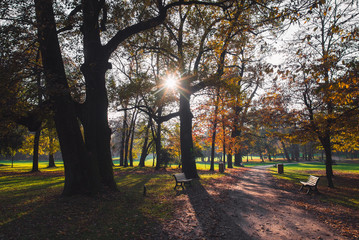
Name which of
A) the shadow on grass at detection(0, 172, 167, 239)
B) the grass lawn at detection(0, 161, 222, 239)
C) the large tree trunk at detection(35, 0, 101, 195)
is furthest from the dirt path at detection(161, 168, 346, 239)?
the large tree trunk at detection(35, 0, 101, 195)

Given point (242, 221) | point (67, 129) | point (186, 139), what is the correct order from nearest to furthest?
1. point (242, 221)
2. point (67, 129)
3. point (186, 139)

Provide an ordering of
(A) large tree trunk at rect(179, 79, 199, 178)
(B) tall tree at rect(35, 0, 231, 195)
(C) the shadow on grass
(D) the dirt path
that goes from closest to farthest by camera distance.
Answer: (C) the shadow on grass → (D) the dirt path → (B) tall tree at rect(35, 0, 231, 195) → (A) large tree trunk at rect(179, 79, 199, 178)

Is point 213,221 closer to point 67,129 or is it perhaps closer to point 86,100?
point 67,129

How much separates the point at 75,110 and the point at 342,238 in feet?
35.0

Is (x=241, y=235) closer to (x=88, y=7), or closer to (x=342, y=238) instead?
(x=342, y=238)

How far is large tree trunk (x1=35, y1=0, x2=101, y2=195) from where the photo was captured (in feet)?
27.0

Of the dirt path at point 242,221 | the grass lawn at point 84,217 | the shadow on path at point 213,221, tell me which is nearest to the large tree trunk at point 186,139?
the shadow on path at point 213,221

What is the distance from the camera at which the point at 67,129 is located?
27.1 feet

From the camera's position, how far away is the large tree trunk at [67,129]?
Result: 8234 millimetres

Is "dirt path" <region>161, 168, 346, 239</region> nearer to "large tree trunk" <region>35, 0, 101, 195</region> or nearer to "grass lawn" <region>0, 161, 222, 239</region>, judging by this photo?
"grass lawn" <region>0, 161, 222, 239</region>

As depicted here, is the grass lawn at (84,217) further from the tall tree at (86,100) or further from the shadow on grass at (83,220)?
the tall tree at (86,100)

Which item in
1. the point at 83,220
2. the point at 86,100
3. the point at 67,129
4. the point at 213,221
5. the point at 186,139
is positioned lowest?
the point at 213,221

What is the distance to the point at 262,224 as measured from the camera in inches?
244

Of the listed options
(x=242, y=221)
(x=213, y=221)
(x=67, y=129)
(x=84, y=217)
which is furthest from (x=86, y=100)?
(x=242, y=221)
